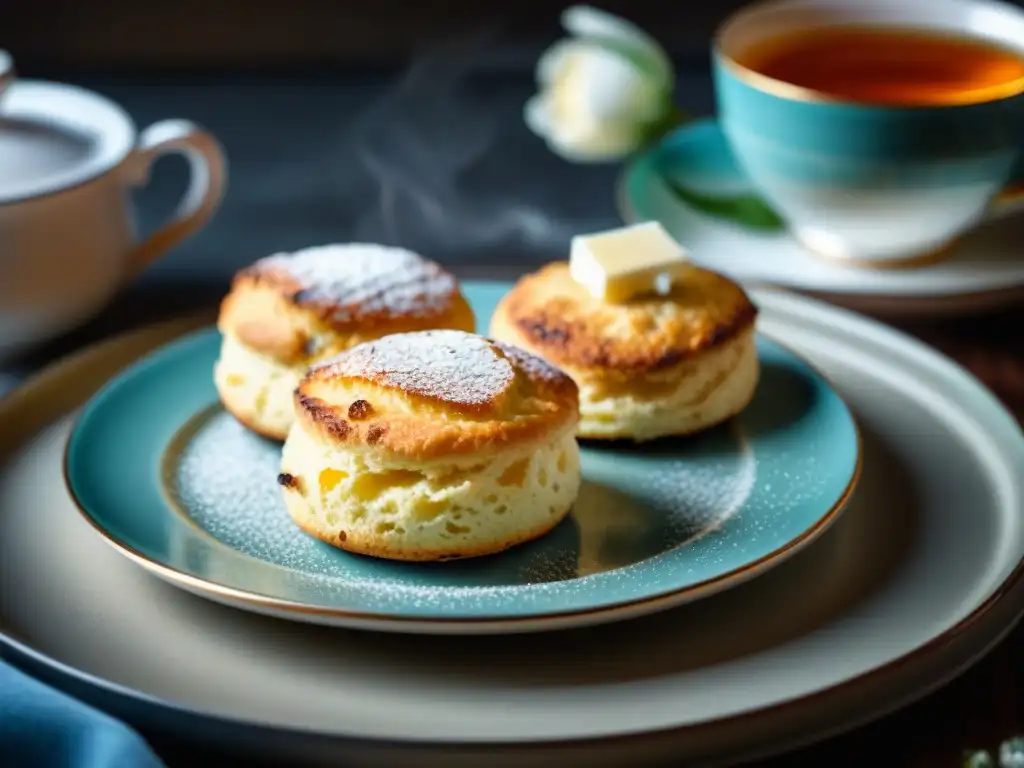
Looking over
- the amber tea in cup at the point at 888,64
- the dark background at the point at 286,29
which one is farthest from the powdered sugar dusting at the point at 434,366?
the dark background at the point at 286,29

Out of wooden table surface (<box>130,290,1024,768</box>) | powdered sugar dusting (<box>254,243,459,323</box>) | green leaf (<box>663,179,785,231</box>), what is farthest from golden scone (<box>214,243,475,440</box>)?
green leaf (<box>663,179,785,231</box>)

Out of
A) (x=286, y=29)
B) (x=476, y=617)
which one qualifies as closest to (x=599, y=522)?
(x=476, y=617)

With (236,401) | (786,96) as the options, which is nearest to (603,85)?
(786,96)

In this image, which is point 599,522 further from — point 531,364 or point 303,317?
point 303,317

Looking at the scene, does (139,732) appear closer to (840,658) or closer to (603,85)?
(840,658)

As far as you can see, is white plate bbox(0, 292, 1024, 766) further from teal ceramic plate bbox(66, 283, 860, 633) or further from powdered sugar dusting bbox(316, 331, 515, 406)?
powdered sugar dusting bbox(316, 331, 515, 406)
